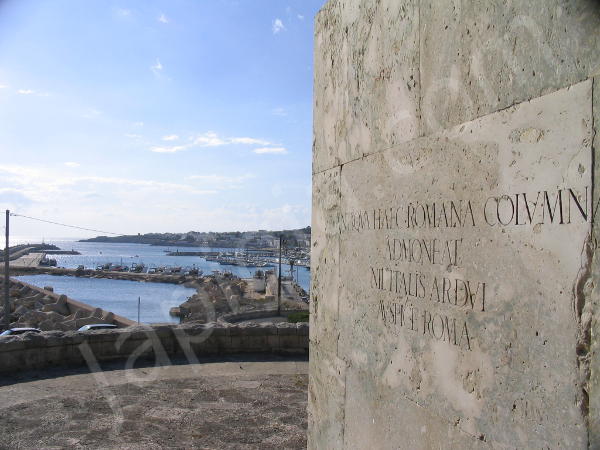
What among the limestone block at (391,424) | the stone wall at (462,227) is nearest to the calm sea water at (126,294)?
the limestone block at (391,424)

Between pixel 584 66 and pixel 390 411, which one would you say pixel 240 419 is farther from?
pixel 584 66

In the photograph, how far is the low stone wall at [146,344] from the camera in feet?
23.8

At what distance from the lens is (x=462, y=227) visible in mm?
2285

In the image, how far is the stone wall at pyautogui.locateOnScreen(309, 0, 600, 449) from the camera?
5.83 feet

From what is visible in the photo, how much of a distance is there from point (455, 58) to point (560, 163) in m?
0.84

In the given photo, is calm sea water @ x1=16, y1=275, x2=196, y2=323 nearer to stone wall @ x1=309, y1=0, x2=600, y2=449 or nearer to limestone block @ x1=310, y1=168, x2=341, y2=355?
limestone block @ x1=310, y1=168, x2=341, y2=355

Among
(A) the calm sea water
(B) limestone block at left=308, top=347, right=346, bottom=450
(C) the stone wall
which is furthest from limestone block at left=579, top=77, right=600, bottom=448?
(A) the calm sea water

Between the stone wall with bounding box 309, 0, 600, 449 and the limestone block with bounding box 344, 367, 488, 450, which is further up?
the stone wall with bounding box 309, 0, 600, 449

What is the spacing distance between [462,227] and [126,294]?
228 ft

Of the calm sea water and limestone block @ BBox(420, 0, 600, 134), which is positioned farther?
the calm sea water

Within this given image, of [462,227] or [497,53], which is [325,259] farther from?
[497,53]

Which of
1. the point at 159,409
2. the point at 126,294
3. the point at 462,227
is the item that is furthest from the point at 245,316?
the point at 126,294

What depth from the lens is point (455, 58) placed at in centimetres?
237

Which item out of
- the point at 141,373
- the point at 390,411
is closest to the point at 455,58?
the point at 390,411
